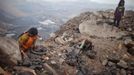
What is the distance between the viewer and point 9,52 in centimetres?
540

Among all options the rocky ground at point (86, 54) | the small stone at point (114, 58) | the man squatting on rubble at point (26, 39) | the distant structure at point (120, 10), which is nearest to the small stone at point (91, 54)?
the rocky ground at point (86, 54)

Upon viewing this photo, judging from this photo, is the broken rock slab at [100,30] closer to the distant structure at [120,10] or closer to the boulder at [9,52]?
the distant structure at [120,10]

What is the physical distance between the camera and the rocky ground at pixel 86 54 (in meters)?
6.00

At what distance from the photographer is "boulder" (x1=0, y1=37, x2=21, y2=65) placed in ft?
17.3

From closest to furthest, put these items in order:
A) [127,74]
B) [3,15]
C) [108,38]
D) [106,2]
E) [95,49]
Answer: [127,74]
[95,49]
[108,38]
[3,15]
[106,2]

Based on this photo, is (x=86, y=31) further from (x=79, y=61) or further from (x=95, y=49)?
(x=79, y=61)

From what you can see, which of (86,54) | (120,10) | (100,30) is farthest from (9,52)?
(120,10)

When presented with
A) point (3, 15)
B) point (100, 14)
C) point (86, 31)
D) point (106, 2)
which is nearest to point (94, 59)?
point (86, 31)

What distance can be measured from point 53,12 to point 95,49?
32.8m

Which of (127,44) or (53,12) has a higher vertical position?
(127,44)

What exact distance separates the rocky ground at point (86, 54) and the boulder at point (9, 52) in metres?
0.21

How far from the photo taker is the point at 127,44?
25.2 feet

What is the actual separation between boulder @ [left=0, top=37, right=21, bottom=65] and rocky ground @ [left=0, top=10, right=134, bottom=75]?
0.21 meters

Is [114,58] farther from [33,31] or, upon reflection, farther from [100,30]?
[33,31]
